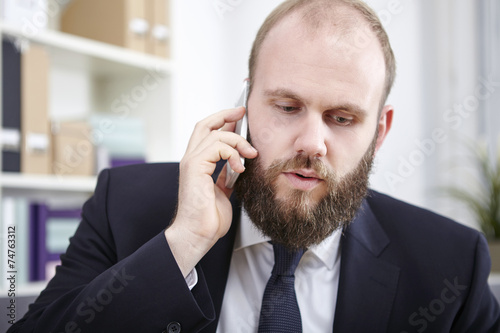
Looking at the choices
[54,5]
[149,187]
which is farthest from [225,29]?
[149,187]

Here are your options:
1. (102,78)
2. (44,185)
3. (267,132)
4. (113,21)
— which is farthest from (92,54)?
(267,132)

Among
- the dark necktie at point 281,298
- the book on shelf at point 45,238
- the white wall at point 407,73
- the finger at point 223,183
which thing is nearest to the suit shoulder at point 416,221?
the dark necktie at point 281,298

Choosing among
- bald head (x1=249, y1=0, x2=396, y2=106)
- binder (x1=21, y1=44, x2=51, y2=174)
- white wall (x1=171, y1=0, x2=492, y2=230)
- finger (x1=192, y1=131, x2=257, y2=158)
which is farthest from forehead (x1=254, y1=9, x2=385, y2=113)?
white wall (x1=171, y1=0, x2=492, y2=230)

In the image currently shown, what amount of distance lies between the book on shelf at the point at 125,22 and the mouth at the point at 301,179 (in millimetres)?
1607

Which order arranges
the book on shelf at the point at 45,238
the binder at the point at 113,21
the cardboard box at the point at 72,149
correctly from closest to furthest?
the book on shelf at the point at 45,238 < the cardboard box at the point at 72,149 < the binder at the point at 113,21

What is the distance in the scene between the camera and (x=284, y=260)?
121 centimetres

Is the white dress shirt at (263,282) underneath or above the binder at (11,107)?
underneath

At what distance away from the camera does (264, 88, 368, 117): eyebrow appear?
3.69 ft

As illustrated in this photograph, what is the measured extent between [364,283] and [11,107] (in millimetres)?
1548

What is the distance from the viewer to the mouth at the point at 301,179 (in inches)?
43.3

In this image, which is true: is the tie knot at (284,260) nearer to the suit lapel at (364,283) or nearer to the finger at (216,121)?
the suit lapel at (364,283)

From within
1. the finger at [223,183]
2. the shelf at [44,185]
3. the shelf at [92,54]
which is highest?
the shelf at [92,54]

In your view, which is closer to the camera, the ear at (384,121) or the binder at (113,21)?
the ear at (384,121)

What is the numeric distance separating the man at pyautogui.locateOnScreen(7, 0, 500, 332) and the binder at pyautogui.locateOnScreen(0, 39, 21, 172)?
2.77ft
